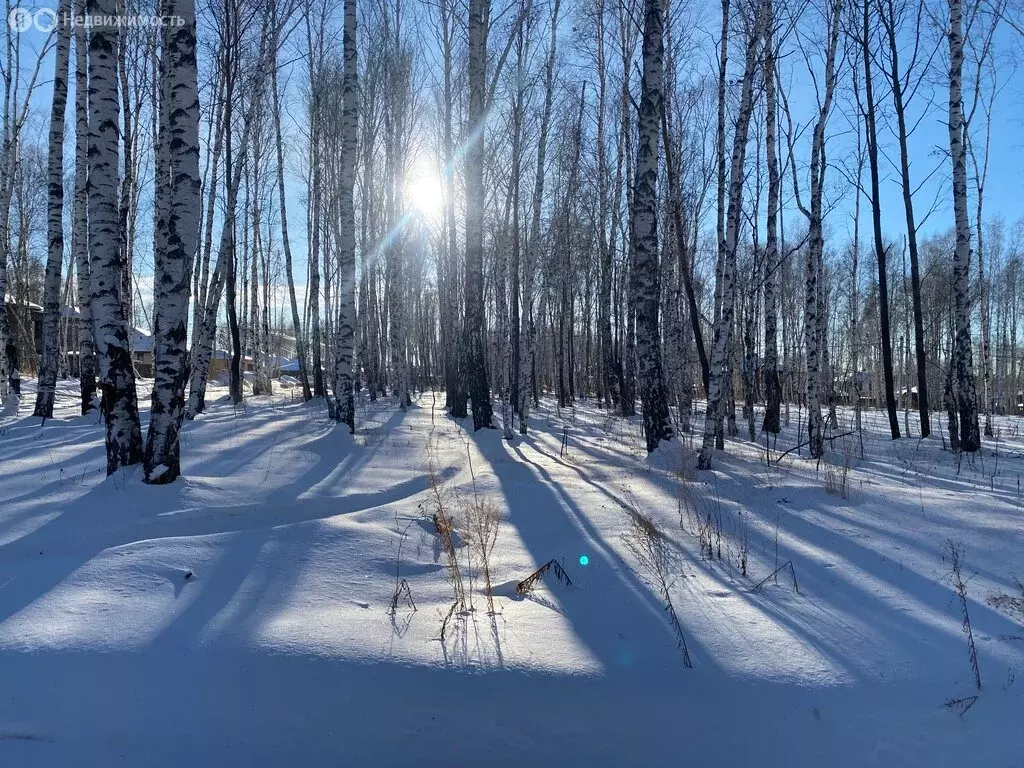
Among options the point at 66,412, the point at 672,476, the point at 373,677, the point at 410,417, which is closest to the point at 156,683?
the point at 373,677

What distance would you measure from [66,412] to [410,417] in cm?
708

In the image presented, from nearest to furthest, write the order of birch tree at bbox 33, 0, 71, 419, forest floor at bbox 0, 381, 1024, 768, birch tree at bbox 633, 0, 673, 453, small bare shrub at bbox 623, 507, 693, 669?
forest floor at bbox 0, 381, 1024, 768 → small bare shrub at bbox 623, 507, 693, 669 → birch tree at bbox 633, 0, 673, 453 → birch tree at bbox 33, 0, 71, 419

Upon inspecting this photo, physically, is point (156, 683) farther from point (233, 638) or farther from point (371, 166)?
point (371, 166)

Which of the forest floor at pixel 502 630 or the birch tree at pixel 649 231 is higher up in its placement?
Answer: the birch tree at pixel 649 231

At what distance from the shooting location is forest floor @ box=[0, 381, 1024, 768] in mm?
1992

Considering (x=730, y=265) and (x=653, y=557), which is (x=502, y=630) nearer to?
(x=653, y=557)

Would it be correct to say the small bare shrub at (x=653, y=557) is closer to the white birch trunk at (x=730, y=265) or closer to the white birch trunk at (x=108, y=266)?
the white birch trunk at (x=730, y=265)

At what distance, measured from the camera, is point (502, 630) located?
2676 millimetres

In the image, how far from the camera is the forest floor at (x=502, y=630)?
1.99 metres

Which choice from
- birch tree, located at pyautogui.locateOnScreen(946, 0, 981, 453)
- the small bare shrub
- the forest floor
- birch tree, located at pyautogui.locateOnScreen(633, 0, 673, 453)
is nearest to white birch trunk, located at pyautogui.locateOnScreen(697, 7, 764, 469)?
birch tree, located at pyautogui.locateOnScreen(633, 0, 673, 453)

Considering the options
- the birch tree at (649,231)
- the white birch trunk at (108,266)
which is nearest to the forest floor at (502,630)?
the white birch trunk at (108,266)

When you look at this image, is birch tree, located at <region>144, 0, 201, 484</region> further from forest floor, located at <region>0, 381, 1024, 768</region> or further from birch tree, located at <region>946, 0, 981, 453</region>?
birch tree, located at <region>946, 0, 981, 453</region>

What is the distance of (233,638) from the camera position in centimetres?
244

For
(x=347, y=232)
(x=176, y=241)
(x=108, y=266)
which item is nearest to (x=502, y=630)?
(x=176, y=241)
